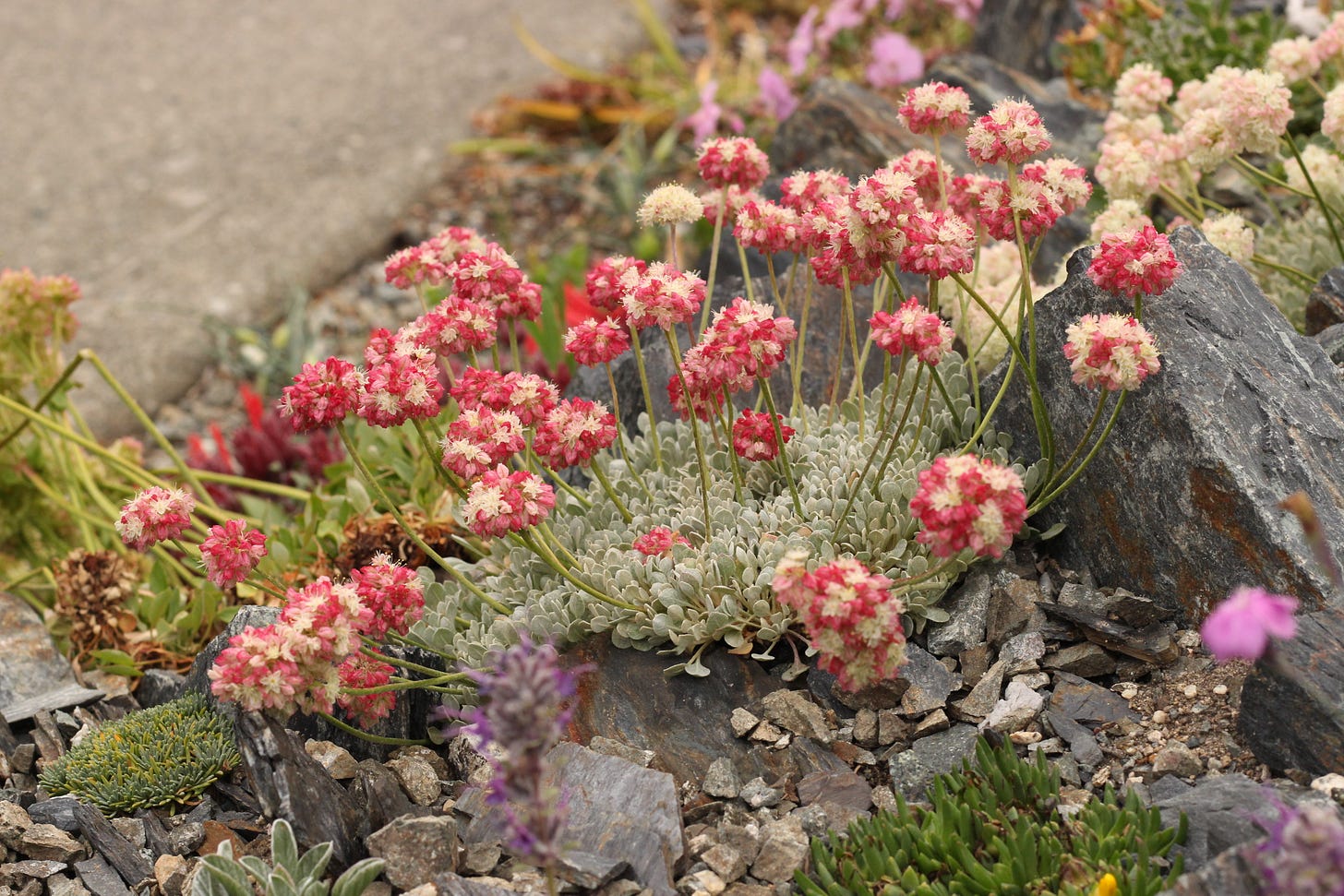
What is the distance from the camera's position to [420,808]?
316cm

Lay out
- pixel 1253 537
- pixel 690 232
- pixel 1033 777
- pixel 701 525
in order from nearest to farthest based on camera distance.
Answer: pixel 1033 777 < pixel 1253 537 < pixel 701 525 < pixel 690 232

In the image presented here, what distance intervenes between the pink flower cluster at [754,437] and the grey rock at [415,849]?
50.3 inches

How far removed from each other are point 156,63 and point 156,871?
7.72 metres

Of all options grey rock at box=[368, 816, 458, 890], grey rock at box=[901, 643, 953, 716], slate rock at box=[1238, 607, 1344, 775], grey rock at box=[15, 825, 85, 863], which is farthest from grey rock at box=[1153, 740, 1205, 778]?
grey rock at box=[15, 825, 85, 863]

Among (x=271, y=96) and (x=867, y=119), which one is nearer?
(x=867, y=119)


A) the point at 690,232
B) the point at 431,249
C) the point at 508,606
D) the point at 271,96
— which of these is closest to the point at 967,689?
A: the point at 508,606

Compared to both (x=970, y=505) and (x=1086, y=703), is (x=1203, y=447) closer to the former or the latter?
(x=1086, y=703)

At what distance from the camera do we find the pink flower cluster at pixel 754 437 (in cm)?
352

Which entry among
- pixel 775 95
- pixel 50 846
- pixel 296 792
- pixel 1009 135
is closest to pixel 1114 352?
pixel 1009 135

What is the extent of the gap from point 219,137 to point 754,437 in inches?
251

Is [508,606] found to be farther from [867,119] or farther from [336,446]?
[867,119]

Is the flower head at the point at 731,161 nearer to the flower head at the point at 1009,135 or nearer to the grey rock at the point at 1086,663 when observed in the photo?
the flower head at the point at 1009,135

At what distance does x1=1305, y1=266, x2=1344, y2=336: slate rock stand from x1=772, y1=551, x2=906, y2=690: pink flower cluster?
2.17 metres

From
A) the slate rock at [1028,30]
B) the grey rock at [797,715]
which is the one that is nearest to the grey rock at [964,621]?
the grey rock at [797,715]
